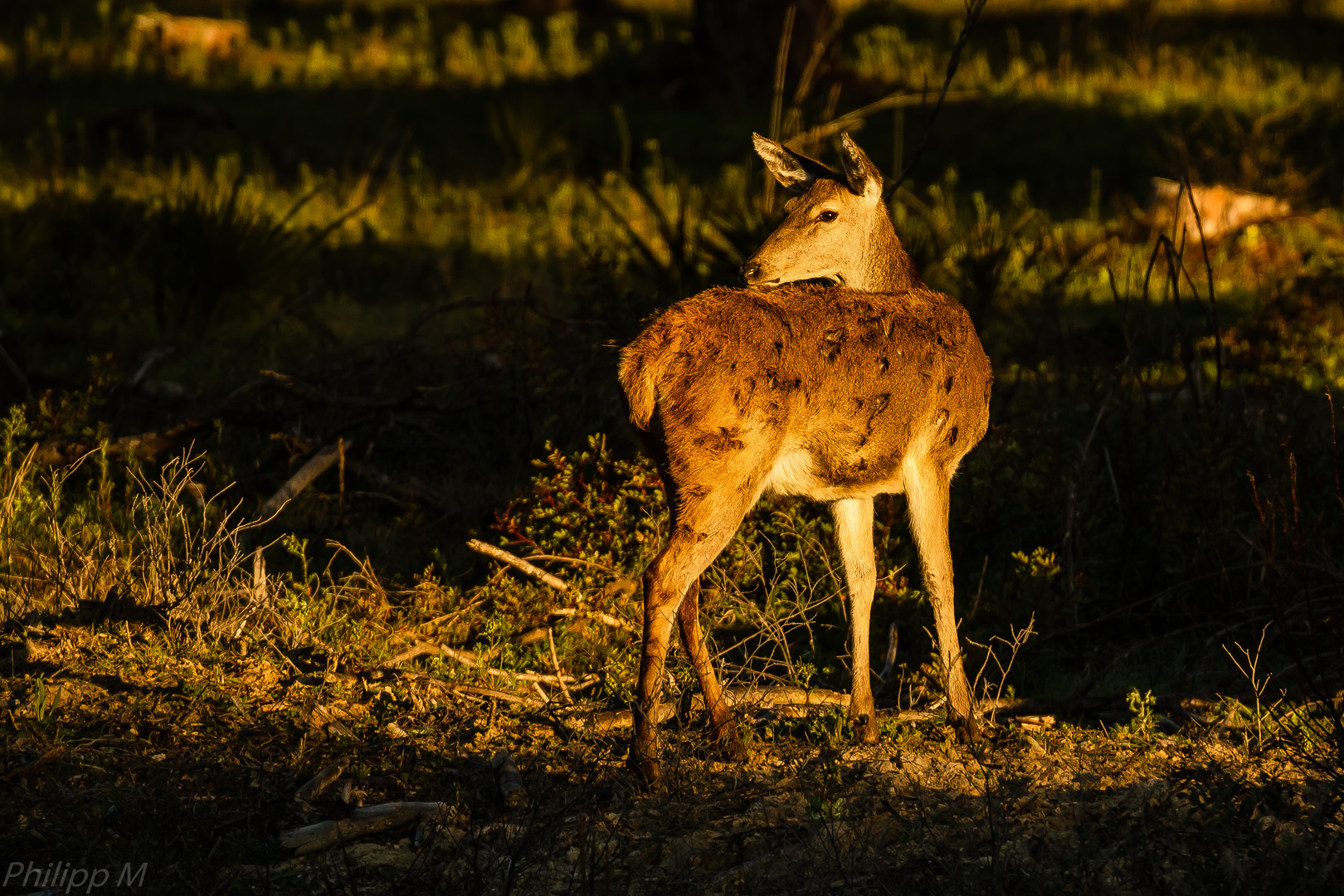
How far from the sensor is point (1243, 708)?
5.09 metres

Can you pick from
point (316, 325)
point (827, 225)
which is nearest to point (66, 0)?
point (316, 325)

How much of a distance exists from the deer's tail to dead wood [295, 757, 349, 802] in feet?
4.97

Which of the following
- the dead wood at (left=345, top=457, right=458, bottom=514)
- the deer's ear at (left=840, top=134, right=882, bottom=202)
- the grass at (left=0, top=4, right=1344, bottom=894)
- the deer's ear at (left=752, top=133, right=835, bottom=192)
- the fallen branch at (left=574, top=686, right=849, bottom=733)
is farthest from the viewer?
the dead wood at (left=345, top=457, right=458, bottom=514)

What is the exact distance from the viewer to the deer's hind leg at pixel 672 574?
4.21m

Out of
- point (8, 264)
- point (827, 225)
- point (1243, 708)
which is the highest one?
point (827, 225)

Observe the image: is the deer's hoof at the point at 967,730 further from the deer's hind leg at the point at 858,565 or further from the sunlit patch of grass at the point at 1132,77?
the sunlit patch of grass at the point at 1132,77

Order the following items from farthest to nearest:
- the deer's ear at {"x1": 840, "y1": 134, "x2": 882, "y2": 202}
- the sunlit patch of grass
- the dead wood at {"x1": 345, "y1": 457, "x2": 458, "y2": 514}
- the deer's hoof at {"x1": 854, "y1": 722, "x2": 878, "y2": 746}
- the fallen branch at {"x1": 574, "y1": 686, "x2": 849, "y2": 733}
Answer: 1. the sunlit patch of grass
2. the dead wood at {"x1": 345, "y1": 457, "x2": 458, "y2": 514}
3. the deer's ear at {"x1": 840, "y1": 134, "x2": 882, "y2": 202}
4. the fallen branch at {"x1": 574, "y1": 686, "x2": 849, "y2": 733}
5. the deer's hoof at {"x1": 854, "y1": 722, "x2": 878, "y2": 746}

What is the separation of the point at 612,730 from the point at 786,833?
3.65 feet

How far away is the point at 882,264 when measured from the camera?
5551mm

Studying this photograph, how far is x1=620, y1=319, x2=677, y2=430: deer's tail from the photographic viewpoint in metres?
4.25

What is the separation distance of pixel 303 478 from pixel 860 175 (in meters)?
3.21

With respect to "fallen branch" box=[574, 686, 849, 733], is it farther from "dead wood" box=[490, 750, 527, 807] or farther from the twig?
the twig

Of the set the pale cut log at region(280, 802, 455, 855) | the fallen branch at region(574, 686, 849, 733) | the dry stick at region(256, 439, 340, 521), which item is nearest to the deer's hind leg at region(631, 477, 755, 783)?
the fallen branch at region(574, 686, 849, 733)

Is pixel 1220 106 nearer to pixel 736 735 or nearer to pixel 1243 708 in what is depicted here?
pixel 1243 708
